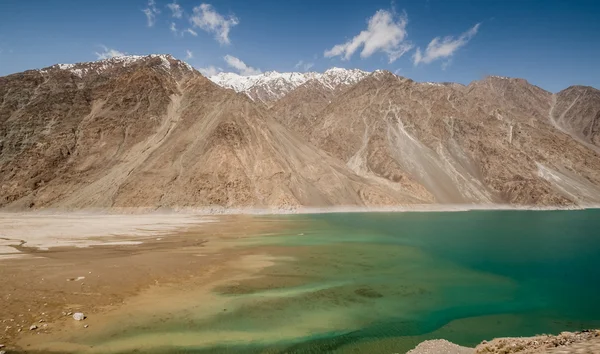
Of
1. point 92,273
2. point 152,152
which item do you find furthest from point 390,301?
point 152,152

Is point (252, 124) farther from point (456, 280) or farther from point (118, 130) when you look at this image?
point (456, 280)

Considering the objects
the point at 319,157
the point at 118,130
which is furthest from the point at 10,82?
the point at 319,157

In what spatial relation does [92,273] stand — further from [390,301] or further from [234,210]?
[234,210]

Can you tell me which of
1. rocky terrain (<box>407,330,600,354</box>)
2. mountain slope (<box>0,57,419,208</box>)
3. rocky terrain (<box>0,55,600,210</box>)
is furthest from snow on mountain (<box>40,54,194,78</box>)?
rocky terrain (<box>407,330,600,354</box>)

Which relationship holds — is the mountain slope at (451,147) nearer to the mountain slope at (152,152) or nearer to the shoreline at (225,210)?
the shoreline at (225,210)

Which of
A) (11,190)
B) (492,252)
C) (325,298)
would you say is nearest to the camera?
(325,298)

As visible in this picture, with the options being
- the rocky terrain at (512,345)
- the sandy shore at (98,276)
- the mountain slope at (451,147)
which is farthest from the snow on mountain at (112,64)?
the rocky terrain at (512,345)
